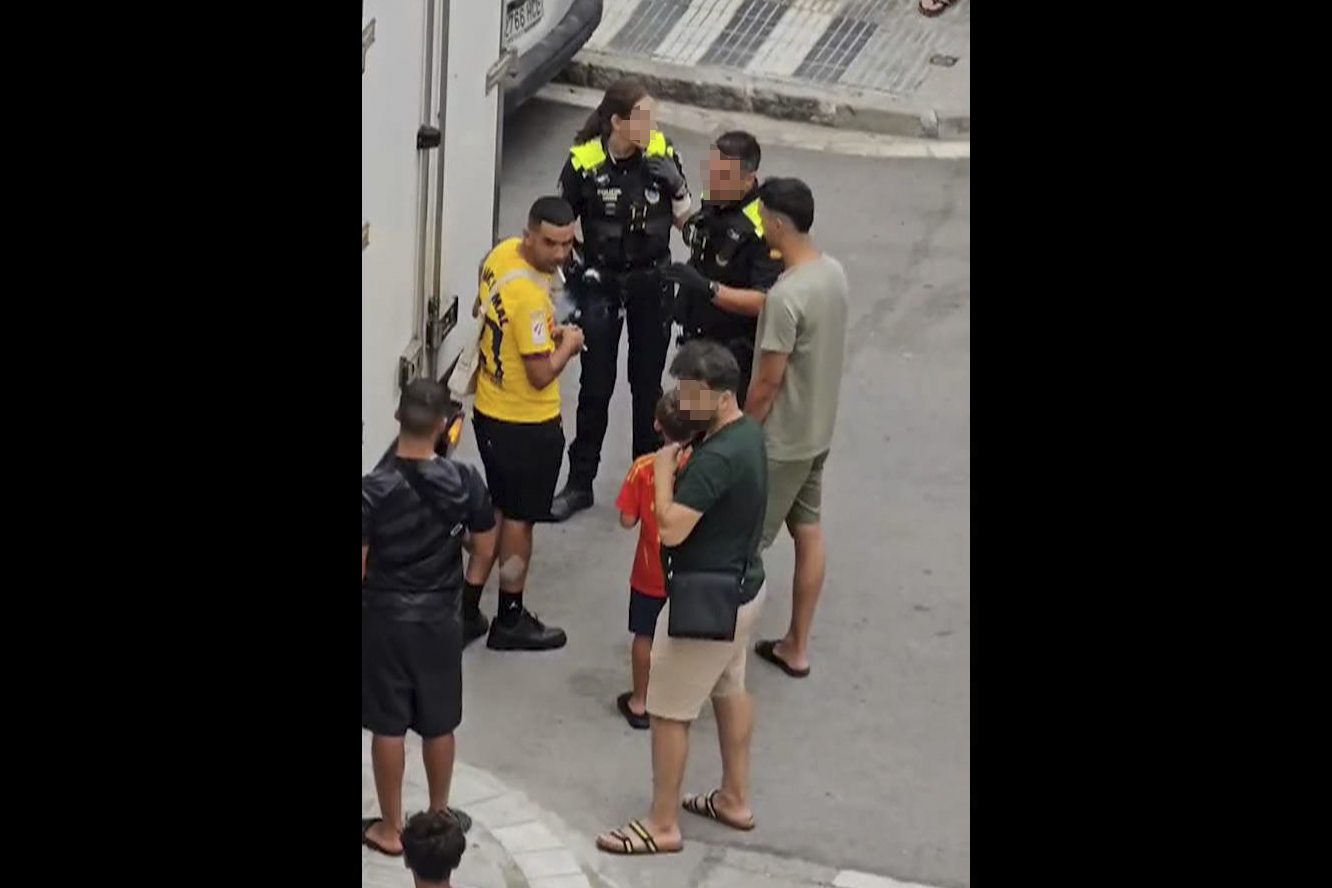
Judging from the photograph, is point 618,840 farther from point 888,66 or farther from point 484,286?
point 888,66

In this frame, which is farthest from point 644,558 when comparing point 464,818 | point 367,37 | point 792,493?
point 367,37

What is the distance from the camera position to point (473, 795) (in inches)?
269

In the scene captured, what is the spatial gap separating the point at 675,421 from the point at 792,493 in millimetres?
1084

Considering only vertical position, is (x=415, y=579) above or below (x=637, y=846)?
above

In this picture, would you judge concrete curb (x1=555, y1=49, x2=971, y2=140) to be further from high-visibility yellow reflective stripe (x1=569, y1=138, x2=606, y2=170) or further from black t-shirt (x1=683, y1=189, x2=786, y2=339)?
black t-shirt (x1=683, y1=189, x2=786, y2=339)

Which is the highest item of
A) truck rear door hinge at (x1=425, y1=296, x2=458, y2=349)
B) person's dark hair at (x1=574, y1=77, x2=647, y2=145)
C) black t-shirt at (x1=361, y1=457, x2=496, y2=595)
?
person's dark hair at (x1=574, y1=77, x2=647, y2=145)

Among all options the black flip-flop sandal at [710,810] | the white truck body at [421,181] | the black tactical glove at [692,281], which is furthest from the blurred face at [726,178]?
the black flip-flop sandal at [710,810]

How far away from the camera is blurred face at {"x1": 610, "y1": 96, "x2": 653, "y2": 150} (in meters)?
7.76

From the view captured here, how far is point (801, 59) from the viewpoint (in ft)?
41.9

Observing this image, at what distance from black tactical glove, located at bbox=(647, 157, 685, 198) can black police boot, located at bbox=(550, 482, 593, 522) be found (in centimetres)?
118

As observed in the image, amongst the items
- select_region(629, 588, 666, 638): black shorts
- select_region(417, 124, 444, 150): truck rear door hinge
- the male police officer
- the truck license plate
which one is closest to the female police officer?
the male police officer

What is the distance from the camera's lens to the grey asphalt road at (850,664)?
6883 mm

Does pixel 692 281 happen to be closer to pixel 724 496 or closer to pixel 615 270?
pixel 615 270

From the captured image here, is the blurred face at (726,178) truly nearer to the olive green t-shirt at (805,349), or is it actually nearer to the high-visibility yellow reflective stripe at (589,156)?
the high-visibility yellow reflective stripe at (589,156)
